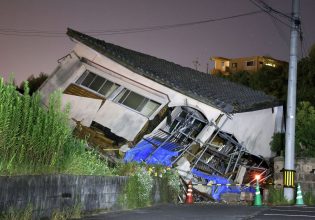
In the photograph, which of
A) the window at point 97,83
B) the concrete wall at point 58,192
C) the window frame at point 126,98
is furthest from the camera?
the window at point 97,83

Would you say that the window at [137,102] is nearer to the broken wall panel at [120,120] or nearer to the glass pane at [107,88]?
the broken wall panel at [120,120]

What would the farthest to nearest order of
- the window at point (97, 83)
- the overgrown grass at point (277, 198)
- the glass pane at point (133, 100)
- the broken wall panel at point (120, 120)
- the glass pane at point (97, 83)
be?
→ the glass pane at point (97, 83) < the window at point (97, 83) < the glass pane at point (133, 100) < the broken wall panel at point (120, 120) < the overgrown grass at point (277, 198)

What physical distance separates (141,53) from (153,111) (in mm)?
10400

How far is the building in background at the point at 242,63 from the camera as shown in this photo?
85.8m

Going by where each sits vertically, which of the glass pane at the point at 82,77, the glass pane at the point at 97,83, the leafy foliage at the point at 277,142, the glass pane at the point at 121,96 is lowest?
the leafy foliage at the point at 277,142

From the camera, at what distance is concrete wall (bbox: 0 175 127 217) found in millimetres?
8414

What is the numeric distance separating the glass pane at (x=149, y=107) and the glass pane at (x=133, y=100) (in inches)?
16.5

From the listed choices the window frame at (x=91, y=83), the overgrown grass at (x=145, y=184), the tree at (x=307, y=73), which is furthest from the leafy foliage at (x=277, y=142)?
the tree at (x=307, y=73)

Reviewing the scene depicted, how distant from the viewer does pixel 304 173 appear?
808 inches

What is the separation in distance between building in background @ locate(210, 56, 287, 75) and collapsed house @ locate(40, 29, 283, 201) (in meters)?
59.5

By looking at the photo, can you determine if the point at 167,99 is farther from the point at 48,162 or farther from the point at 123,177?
the point at 48,162

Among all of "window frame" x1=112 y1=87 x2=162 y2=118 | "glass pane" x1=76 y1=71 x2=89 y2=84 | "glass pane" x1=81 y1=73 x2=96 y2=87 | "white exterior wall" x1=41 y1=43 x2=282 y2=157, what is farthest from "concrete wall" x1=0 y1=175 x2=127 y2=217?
"glass pane" x1=76 y1=71 x2=89 y2=84

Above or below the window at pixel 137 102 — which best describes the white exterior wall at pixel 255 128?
below

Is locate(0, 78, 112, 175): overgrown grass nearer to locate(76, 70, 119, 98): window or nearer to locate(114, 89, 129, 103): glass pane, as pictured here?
locate(114, 89, 129, 103): glass pane
